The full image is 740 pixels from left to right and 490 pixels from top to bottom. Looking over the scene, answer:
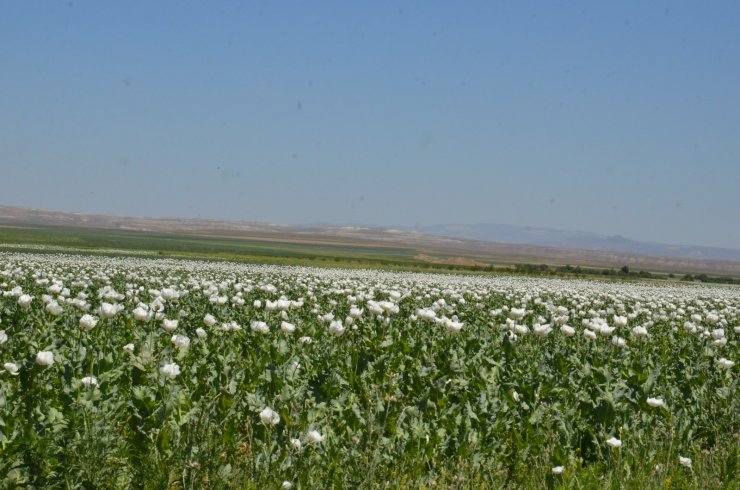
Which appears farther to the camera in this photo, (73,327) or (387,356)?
(73,327)

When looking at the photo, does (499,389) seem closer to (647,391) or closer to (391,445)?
(647,391)

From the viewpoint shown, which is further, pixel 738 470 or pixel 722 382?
pixel 722 382

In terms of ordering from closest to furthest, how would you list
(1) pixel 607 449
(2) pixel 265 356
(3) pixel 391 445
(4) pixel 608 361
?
(3) pixel 391 445, (1) pixel 607 449, (2) pixel 265 356, (4) pixel 608 361

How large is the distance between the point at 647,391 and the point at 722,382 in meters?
2.38

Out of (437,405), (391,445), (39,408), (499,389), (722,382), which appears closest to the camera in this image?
(39,408)

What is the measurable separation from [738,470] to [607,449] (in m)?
1.30

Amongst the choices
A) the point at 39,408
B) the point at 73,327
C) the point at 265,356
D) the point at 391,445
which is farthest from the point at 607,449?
the point at 73,327

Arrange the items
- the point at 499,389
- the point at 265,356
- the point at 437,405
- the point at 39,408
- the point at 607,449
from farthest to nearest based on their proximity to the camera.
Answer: the point at 265,356 → the point at 499,389 → the point at 437,405 → the point at 607,449 → the point at 39,408

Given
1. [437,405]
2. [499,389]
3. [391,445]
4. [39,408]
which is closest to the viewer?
[39,408]

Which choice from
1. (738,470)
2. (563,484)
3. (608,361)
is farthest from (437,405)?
(608,361)

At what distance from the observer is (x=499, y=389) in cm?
986

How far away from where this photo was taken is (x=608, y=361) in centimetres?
1231

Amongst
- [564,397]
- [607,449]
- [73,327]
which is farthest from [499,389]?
[73,327]

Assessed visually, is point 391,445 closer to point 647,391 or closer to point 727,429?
point 647,391
